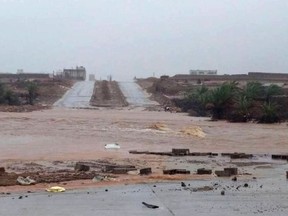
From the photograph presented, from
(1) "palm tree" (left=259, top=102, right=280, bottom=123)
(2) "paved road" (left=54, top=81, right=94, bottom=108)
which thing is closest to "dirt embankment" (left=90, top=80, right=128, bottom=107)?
(2) "paved road" (left=54, top=81, right=94, bottom=108)

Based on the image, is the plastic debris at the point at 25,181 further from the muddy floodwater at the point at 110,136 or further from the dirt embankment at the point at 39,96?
the dirt embankment at the point at 39,96

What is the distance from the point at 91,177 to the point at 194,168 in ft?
15.1

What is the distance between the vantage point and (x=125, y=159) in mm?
24984

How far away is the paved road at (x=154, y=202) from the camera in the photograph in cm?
1356

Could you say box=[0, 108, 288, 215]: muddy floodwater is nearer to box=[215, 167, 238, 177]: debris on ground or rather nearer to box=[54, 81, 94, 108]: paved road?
box=[215, 167, 238, 177]: debris on ground

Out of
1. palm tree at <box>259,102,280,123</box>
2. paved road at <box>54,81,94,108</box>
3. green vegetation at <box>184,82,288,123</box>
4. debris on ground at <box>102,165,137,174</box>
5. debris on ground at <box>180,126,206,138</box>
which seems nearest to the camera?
debris on ground at <box>102,165,137,174</box>

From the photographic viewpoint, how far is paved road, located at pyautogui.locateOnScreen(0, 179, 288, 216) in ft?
44.5

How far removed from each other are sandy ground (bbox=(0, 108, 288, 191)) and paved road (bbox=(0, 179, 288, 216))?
1821mm

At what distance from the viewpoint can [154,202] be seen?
14719 millimetres

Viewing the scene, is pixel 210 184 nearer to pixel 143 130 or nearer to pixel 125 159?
pixel 125 159

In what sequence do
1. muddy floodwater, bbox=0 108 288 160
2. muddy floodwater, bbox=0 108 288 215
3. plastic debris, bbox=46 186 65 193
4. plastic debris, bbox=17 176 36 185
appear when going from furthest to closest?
muddy floodwater, bbox=0 108 288 160
plastic debris, bbox=17 176 36 185
plastic debris, bbox=46 186 65 193
muddy floodwater, bbox=0 108 288 215

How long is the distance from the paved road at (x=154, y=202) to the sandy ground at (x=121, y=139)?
1821 millimetres

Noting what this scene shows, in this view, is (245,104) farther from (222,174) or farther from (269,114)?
(222,174)

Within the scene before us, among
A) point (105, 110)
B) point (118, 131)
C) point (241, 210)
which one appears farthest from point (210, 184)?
point (105, 110)
